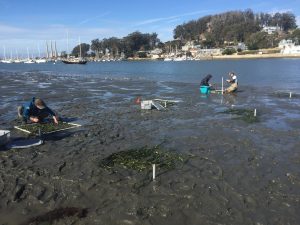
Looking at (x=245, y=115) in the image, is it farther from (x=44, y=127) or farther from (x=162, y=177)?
(x=44, y=127)

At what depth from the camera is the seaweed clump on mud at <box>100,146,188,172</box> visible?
11766 millimetres

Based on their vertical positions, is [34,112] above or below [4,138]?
above

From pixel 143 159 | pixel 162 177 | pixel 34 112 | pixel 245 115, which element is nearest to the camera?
pixel 162 177

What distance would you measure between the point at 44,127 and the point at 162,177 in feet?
27.6

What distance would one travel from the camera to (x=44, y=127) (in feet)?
55.6

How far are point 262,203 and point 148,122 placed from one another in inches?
417

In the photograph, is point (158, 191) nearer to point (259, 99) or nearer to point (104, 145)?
point (104, 145)

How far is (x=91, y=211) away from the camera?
8.73 m

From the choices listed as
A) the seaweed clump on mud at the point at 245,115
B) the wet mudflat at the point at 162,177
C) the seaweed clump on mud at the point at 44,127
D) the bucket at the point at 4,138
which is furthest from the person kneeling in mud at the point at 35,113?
the seaweed clump on mud at the point at 245,115

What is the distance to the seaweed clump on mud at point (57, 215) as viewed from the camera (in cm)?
824

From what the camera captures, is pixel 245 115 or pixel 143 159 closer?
pixel 143 159

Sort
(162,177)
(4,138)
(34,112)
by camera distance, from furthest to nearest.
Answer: (34,112) → (4,138) → (162,177)

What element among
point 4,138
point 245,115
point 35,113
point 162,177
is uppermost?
point 35,113

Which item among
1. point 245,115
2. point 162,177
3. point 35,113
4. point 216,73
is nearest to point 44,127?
point 35,113
